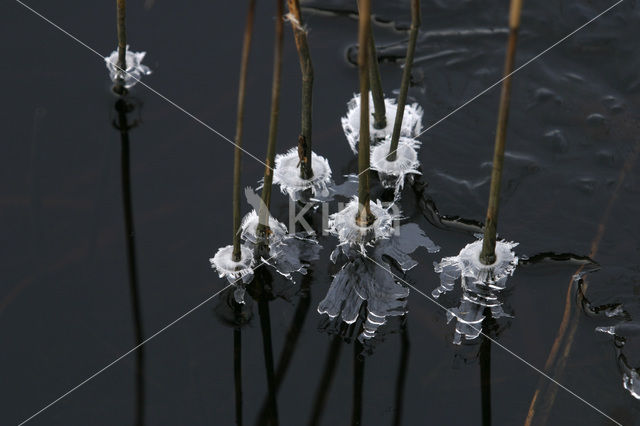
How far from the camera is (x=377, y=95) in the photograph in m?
2.10

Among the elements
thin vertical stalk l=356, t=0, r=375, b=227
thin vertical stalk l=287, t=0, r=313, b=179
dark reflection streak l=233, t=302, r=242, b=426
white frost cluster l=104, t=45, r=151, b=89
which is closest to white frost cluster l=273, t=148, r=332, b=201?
thin vertical stalk l=287, t=0, r=313, b=179

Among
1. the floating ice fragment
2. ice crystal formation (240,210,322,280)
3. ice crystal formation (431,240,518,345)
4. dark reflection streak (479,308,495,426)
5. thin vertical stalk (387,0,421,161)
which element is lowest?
dark reflection streak (479,308,495,426)

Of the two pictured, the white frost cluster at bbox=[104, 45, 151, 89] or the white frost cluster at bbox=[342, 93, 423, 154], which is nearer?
the white frost cluster at bbox=[342, 93, 423, 154]

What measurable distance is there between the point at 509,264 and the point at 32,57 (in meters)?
1.32

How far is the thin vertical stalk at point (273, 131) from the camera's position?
1.51m

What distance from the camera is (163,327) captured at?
186 centimetres

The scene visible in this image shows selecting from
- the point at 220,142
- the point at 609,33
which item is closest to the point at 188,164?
the point at 220,142

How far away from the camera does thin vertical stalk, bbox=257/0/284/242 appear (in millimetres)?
1514

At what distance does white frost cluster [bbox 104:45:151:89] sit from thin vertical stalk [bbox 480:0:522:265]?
1.00 metres

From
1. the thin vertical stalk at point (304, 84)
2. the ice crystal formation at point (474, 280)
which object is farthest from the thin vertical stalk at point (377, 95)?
the ice crystal formation at point (474, 280)

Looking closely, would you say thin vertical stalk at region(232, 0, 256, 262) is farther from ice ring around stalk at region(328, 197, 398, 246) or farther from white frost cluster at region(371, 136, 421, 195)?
white frost cluster at region(371, 136, 421, 195)

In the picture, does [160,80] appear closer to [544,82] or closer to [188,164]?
[188,164]

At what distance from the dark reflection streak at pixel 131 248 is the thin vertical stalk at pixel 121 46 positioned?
4cm

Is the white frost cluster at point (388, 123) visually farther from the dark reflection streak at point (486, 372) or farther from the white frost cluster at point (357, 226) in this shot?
the dark reflection streak at point (486, 372)
